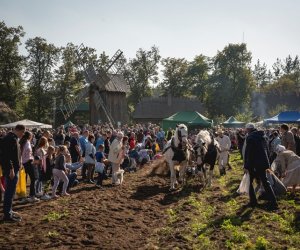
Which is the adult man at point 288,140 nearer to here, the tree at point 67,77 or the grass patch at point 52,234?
the grass patch at point 52,234

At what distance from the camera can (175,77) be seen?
72.6 m

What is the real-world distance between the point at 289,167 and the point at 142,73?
66253 mm

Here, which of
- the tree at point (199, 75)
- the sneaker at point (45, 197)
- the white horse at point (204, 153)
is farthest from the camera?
the tree at point (199, 75)

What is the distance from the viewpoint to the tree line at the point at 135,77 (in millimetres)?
53312

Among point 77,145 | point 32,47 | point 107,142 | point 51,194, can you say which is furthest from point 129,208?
point 32,47

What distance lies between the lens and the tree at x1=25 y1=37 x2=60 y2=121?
184 feet

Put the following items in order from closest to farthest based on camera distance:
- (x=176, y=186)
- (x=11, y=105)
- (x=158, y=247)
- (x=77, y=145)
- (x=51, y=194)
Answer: (x=158, y=247)
(x=51, y=194)
(x=176, y=186)
(x=77, y=145)
(x=11, y=105)

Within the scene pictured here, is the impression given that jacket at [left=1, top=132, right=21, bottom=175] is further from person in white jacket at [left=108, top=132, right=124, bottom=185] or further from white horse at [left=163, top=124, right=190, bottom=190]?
white horse at [left=163, top=124, right=190, bottom=190]

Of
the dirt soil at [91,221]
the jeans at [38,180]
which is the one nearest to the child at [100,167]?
the dirt soil at [91,221]

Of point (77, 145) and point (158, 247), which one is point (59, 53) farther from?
point (158, 247)

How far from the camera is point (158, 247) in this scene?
6.36 m

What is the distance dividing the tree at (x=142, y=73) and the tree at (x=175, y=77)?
3.61 meters

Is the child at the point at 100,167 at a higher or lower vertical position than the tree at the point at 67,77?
lower

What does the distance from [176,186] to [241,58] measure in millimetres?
58322
